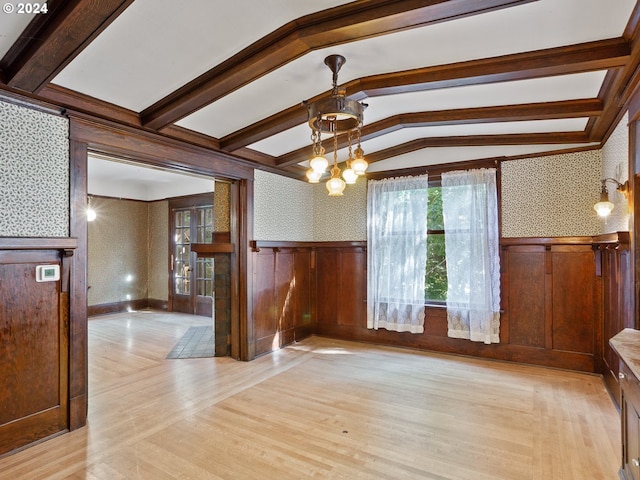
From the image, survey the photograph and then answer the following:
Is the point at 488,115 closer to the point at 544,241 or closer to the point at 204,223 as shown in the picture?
the point at 544,241

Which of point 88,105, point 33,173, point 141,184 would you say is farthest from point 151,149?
point 141,184

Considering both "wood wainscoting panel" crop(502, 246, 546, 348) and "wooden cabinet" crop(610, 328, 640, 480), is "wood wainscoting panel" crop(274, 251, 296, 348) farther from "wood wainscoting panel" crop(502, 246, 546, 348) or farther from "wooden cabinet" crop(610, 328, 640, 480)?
"wooden cabinet" crop(610, 328, 640, 480)

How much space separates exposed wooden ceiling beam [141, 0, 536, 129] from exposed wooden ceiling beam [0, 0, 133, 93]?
83 cm

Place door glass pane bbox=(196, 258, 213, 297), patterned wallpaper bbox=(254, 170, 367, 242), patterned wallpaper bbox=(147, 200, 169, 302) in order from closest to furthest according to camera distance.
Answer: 1. patterned wallpaper bbox=(254, 170, 367, 242)
2. door glass pane bbox=(196, 258, 213, 297)
3. patterned wallpaper bbox=(147, 200, 169, 302)

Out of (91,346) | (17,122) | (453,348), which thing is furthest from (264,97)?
(91,346)

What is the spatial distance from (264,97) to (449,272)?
3.09 meters

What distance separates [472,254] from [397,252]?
955 millimetres

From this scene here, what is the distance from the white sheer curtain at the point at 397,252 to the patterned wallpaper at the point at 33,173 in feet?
11.8

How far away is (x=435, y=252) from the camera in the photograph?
4.93 meters

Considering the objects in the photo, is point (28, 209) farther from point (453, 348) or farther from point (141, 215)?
point (141, 215)

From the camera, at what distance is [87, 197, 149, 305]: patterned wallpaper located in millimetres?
7246

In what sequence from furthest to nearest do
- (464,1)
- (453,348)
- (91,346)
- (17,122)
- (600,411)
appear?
(91,346) → (453,348) → (600,411) → (17,122) → (464,1)

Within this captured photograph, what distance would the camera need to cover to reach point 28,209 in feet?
8.55

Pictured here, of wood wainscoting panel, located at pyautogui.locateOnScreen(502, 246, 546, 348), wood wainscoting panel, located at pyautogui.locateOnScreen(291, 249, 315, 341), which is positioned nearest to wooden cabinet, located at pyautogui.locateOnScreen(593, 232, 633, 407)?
wood wainscoting panel, located at pyautogui.locateOnScreen(502, 246, 546, 348)
